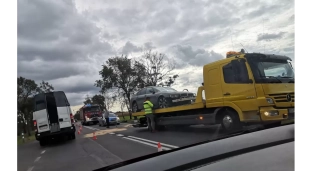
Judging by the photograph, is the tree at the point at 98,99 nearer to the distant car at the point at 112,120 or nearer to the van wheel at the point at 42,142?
the distant car at the point at 112,120

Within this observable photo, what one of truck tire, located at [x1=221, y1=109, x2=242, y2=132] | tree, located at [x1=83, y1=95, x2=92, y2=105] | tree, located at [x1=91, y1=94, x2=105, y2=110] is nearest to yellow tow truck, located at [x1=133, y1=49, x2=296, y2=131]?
truck tire, located at [x1=221, y1=109, x2=242, y2=132]

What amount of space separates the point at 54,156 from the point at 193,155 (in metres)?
1.12

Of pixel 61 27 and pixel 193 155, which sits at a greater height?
pixel 61 27

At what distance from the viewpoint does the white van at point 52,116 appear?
195 cm

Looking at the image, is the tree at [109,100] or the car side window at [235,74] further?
the car side window at [235,74]

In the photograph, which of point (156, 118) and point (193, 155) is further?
point (156, 118)

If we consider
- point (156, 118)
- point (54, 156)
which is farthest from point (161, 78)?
point (156, 118)

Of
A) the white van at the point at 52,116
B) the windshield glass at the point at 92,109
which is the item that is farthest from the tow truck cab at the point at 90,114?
the white van at the point at 52,116

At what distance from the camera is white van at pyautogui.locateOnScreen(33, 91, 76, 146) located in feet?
6.40

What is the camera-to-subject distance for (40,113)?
2.01 metres

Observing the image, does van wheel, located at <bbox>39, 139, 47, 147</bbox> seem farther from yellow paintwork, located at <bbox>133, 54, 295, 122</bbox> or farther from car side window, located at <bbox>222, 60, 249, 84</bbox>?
car side window, located at <bbox>222, 60, 249, 84</bbox>

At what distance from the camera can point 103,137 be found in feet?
9.78

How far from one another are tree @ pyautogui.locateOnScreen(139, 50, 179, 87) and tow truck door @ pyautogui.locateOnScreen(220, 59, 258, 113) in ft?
8.04

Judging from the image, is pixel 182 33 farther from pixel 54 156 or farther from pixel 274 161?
pixel 54 156
